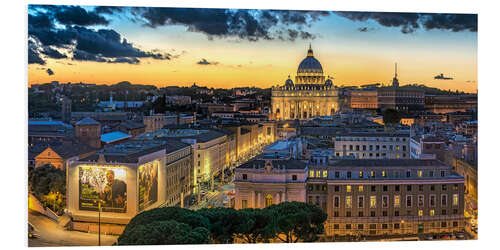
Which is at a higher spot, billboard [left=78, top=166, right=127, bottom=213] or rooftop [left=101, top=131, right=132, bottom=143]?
rooftop [left=101, top=131, right=132, bottom=143]

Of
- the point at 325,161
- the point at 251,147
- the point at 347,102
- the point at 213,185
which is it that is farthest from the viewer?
the point at 347,102

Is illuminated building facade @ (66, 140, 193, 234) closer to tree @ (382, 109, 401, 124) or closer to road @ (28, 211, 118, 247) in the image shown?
road @ (28, 211, 118, 247)

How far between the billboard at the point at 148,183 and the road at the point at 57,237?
5.16 feet

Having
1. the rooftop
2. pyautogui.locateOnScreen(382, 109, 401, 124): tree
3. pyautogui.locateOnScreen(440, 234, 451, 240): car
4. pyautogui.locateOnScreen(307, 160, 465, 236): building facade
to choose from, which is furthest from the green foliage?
pyautogui.locateOnScreen(382, 109, 401, 124): tree

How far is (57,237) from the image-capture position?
16.3 meters

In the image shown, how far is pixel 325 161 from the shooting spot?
1966 centimetres

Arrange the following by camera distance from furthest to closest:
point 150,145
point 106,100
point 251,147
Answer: point 251,147, point 106,100, point 150,145

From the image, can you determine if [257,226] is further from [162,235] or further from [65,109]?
[65,109]

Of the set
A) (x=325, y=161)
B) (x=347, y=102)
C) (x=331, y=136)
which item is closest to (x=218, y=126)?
(x=331, y=136)

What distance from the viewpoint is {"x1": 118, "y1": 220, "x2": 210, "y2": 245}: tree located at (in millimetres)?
13195

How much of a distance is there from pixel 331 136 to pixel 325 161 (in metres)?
10.9

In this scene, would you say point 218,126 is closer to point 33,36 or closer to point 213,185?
point 213,185

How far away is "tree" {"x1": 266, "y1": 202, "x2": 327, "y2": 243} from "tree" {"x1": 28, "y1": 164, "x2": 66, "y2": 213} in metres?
7.17

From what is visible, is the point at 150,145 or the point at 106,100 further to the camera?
the point at 106,100
